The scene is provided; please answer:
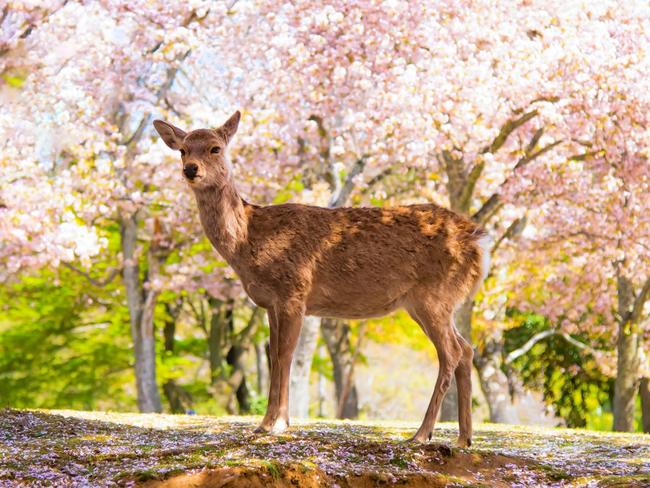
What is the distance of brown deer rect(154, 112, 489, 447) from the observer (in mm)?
7730

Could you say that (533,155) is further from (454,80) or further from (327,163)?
(327,163)

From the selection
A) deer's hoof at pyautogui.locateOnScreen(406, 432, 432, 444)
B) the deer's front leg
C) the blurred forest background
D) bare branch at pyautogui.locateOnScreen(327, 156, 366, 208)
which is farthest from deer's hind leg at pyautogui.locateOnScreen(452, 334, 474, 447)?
bare branch at pyautogui.locateOnScreen(327, 156, 366, 208)

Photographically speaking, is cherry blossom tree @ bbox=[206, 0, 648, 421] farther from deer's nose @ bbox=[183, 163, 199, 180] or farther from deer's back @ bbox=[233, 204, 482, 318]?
deer's nose @ bbox=[183, 163, 199, 180]

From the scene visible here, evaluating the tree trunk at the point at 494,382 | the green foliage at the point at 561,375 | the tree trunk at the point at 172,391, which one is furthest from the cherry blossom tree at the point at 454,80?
the tree trunk at the point at 172,391

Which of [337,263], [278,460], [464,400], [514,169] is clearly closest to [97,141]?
[514,169]

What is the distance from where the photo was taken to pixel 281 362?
770 centimetres

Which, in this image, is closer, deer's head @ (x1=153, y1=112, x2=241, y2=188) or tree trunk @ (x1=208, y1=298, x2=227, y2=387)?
deer's head @ (x1=153, y1=112, x2=241, y2=188)

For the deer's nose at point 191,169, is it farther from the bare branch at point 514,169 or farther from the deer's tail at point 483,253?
the bare branch at point 514,169

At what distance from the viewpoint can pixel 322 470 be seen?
6250 mm

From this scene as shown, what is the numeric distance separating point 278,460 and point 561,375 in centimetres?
1823

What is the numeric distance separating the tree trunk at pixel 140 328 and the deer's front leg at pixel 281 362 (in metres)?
12.9

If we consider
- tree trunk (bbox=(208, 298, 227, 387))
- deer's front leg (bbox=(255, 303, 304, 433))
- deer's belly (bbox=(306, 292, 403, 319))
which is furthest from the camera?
tree trunk (bbox=(208, 298, 227, 387))

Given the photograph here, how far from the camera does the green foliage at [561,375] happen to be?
23219 mm

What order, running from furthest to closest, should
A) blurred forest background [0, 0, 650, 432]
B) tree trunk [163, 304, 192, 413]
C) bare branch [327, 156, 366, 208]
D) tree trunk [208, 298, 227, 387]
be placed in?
tree trunk [163, 304, 192, 413]
tree trunk [208, 298, 227, 387]
bare branch [327, 156, 366, 208]
blurred forest background [0, 0, 650, 432]
